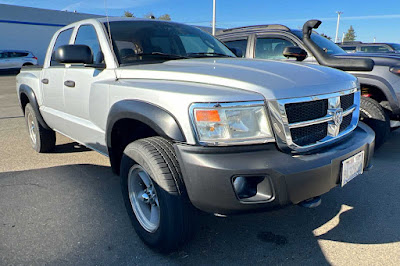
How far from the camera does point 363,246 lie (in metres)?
2.45

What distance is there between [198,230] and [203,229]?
0.15ft

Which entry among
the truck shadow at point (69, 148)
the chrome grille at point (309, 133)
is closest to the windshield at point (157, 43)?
the chrome grille at point (309, 133)

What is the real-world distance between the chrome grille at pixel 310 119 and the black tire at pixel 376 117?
1.93 metres

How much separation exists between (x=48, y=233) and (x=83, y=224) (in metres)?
0.27

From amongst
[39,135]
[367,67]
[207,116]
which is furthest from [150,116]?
[367,67]

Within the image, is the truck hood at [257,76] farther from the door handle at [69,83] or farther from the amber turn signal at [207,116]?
the door handle at [69,83]

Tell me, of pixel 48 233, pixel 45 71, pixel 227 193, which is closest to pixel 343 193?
pixel 227 193

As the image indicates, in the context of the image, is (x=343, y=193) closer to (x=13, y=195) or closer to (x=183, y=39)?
(x=183, y=39)

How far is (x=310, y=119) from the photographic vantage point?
2174mm

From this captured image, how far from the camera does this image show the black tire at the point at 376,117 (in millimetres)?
4121

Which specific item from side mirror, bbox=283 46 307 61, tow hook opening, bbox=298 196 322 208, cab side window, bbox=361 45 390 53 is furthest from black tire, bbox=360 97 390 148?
cab side window, bbox=361 45 390 53

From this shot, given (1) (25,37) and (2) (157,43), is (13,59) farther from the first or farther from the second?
(2) (157,43)

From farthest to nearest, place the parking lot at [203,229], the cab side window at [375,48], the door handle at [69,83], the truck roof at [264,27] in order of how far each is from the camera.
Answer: the cab side window at [375,48]
the truck roof at [264,27]
the door handle at [69,83]
the parking lot at [203,229]

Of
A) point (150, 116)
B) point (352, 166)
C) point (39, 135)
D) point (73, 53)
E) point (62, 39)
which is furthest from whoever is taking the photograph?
point (39, 135)
